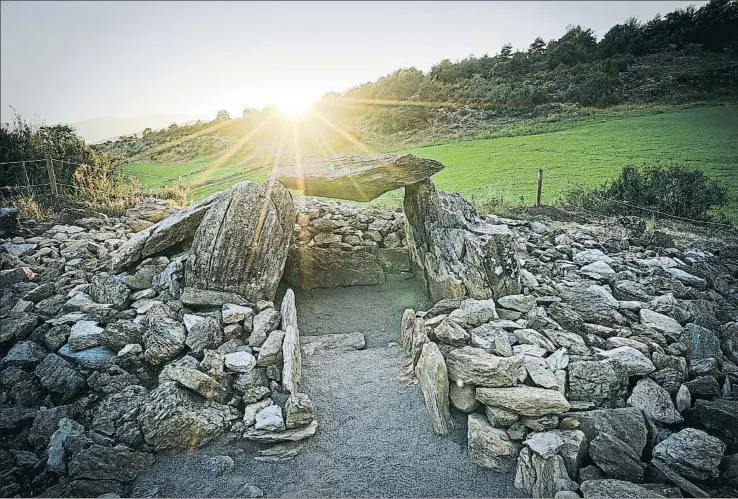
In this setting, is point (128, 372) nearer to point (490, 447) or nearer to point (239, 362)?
point (239, 362)

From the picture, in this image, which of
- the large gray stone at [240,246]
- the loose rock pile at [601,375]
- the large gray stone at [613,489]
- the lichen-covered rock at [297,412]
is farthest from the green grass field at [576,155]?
the lichen-covered rock at [297,412]

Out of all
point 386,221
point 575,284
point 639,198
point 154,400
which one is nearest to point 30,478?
point 154,400

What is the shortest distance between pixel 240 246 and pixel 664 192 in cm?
606

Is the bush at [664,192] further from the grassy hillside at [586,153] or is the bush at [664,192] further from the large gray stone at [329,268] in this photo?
the large gray stone at [329,268]

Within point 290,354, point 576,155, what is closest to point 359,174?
point 290,354

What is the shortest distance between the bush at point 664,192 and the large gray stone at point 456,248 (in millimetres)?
2053

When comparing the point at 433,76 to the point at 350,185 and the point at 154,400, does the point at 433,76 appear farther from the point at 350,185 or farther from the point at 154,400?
the point at 154,400

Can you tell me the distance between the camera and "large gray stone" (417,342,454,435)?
12.9 ft

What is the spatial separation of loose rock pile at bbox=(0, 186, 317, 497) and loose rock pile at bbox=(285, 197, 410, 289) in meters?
1.98

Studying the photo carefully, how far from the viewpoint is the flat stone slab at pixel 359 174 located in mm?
6125

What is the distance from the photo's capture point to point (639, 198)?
20.9ft

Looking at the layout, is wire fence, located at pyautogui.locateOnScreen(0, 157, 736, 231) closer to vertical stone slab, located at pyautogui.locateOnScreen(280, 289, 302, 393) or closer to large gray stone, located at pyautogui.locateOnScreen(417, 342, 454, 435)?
vertical stone slab, located at pyautogui.locateOnScreen(280, 289, 302, 393)

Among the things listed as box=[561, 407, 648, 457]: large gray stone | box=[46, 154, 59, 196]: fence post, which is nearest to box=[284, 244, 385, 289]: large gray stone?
box=[561, 407, 648, 457]: large gray stone

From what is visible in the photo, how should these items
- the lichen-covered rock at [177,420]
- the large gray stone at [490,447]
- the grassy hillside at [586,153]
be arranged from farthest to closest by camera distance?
the grassy hillside at [586,153], the lichen-covered rock at [177,420], the large gray stone at [490,447]
